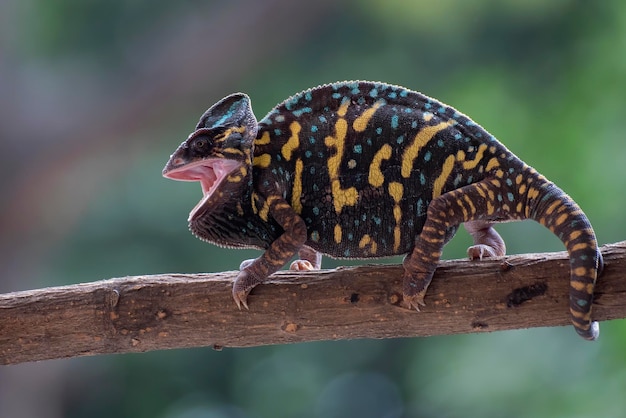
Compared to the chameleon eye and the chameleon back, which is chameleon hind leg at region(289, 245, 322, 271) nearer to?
the chameleon back

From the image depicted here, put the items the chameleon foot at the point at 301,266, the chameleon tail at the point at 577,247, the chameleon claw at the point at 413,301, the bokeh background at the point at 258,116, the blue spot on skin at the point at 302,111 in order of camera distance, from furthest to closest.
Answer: the bokeh background at the point at 258,116, the chameleon foot at the point at 301,266, the blue spot on skin at the point at 302,111, the chameleon claw at the point at 413,301, the chameleon tail at the point at 577,247

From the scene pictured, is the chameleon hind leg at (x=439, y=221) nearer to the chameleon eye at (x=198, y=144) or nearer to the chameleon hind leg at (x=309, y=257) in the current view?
the chameleon hind leg at (x=309, y=257)

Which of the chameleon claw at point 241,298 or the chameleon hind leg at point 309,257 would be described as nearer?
the chameleon claw at point 241,298

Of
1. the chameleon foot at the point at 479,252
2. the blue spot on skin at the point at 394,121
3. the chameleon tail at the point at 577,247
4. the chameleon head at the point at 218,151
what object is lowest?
the chameleon foot at the point at 479,252

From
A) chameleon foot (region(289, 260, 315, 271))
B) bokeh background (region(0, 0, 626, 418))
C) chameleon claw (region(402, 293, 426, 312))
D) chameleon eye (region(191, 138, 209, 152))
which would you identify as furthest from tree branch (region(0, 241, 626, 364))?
bokeh background (region(0, 0, 626, 418))

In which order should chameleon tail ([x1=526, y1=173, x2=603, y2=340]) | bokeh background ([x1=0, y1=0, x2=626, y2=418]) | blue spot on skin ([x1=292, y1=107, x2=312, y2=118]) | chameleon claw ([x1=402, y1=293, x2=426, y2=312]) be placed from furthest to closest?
1. bokeh background ([x1=0, y1=0, x2=626, y2=418])
2. blue spot on skin ([x1=292, y1=107, x2=312, y2=118])
3. chameleon claw ([x1=402, y1=293, x2=426, y2=312])
4. chameleon tail ([x1=526, y1=173, x2=603, y2=340])

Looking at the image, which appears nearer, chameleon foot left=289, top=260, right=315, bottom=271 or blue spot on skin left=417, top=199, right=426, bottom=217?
blue spot on skin left=417, top=199, right=426, bottom=217

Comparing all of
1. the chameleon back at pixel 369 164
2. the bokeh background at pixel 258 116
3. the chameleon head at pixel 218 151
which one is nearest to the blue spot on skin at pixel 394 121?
the chameleon back at pixel 369 164

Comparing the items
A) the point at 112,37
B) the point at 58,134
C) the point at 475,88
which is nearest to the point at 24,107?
the point at 58,134

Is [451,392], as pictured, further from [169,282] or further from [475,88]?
[169,282]
